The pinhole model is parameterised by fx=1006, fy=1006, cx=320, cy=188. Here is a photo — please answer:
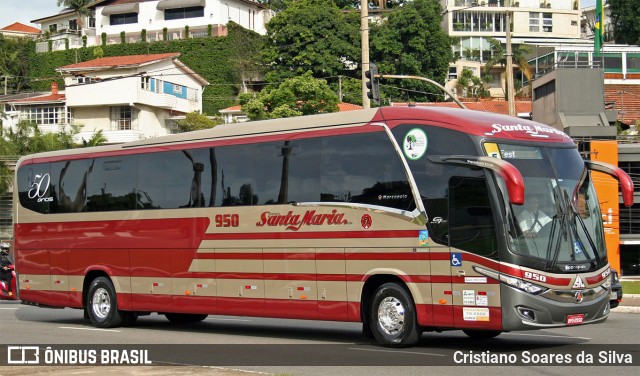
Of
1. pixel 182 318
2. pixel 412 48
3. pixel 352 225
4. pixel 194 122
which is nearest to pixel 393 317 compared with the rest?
pixel 352 225

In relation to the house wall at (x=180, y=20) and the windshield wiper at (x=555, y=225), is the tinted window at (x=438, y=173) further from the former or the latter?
the house wall at (x=180, y=20)

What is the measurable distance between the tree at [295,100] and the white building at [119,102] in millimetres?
16701

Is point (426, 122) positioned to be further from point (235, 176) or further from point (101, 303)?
point (101, 303)

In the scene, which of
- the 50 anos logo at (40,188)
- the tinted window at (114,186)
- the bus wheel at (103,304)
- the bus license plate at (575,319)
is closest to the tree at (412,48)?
the 50 anos logo at (40,188)

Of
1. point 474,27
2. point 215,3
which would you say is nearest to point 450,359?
point 215,3

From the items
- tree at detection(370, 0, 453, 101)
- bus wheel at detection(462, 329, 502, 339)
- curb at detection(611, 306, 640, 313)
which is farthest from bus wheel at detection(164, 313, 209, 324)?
tree at detection(370, 0, 453, 101)

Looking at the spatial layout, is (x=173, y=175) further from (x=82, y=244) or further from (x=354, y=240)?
(x=354, y=240)

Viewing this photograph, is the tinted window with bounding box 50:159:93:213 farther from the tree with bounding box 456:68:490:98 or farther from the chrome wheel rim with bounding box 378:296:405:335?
the tree with bounding box 456:68:490:98

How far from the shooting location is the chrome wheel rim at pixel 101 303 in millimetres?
21109

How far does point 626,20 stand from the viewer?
3971 inches

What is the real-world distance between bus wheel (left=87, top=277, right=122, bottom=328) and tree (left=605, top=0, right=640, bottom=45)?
3391 inches

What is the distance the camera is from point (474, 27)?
105 m

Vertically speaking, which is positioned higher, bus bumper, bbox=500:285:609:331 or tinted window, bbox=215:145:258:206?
tinted window, bbox=215:145:258:206

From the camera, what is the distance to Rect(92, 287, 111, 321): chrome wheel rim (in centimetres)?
2111
